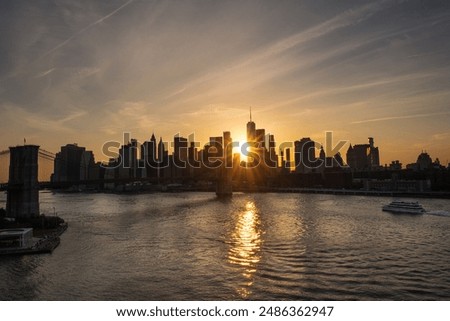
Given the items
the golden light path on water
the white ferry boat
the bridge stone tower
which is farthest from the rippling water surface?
the white ferry boat

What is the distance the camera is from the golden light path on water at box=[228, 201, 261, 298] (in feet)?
51.3

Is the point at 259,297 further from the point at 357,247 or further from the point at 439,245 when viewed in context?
the point at 439,245

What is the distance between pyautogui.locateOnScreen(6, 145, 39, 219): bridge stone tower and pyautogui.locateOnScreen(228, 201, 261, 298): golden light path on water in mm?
18773

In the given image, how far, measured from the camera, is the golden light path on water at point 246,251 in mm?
15623

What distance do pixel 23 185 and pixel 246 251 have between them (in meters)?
22.6

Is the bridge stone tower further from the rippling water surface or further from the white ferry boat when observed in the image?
the white ferry boat

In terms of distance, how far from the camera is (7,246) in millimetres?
22312

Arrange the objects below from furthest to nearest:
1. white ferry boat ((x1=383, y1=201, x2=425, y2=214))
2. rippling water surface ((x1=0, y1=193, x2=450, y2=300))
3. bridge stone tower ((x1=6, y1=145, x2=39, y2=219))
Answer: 1. white ferry boat ((x1=383, y1=201, x2=425, y2=214))
2. bridge stone tower ((x1=6, y1=145, x2=39, y2=219))
3. rippling water surface ((x1=0, y1=193, x2=450, y2=300))

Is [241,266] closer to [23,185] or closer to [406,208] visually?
[23,185]

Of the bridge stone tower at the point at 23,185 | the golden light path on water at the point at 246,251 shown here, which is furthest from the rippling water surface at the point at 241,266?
the bridge stone tower at the point at 23,185

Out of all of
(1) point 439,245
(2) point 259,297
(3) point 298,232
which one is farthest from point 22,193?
(1) point 439,245

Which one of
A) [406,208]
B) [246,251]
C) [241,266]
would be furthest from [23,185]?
[406,208]

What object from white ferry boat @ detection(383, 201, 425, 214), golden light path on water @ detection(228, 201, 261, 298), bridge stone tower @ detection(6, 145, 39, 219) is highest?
bridge stone tower @ detection(6, 145, 39, 219)

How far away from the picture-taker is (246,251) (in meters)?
22.5
